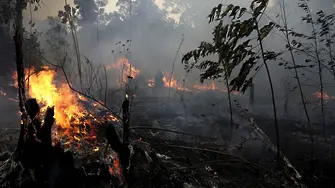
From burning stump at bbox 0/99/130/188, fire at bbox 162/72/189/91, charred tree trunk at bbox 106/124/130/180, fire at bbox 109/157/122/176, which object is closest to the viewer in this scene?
burning stump at bbox 0/99/130/188

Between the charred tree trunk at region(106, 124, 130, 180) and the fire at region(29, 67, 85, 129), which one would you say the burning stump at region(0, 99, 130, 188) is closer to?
the charred tree trunk at region(106, 124, 130, 180)

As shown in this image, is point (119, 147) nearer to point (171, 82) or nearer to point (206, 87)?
point (206, 87)

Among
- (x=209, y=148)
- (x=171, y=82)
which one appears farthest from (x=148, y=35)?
(x=209, y=148)

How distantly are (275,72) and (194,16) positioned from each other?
25250mm

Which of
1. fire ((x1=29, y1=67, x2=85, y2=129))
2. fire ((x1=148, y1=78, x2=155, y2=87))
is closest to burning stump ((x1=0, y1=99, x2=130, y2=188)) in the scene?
fire ((x1=29, y1=67, x2=85, y2=129))

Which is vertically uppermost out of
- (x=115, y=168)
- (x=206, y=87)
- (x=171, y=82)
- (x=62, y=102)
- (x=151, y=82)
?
(x=171, y=82)

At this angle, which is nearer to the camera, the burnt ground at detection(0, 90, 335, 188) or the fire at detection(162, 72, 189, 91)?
the burnt ground at detection(0, 90, 335, 188)

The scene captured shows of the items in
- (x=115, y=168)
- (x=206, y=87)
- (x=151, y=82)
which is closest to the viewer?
(x=115, y=168)

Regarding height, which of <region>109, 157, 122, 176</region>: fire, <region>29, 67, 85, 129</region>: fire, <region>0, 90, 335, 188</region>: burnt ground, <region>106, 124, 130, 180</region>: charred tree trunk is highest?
<region>29, 67, 85, 129</region>: fire

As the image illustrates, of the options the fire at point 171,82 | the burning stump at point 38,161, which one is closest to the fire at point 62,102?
the burning stump at point 38,161

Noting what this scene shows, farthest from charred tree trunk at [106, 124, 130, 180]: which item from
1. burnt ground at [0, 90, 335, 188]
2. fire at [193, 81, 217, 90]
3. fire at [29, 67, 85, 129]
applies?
fire at [193, 81, 217, 90]

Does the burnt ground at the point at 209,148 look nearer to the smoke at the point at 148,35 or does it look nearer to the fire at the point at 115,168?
the fire at the point at 115,168

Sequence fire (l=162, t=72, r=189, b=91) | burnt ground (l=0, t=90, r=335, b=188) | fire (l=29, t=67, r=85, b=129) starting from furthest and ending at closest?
fire (l=162, t=72, r=189, b=91), fire (l=29, t=67, r=85, b=129), burnt ground (l=0, t=90, r=335, b=188)

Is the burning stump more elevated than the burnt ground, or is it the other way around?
the burning stump
